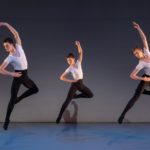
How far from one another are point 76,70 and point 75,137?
4.48ft

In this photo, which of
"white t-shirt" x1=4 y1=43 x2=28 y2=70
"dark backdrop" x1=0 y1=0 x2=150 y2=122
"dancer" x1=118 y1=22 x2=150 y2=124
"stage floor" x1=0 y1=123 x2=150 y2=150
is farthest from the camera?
"dark backdrop" x1=0 y1=0 x2=150 y2=122

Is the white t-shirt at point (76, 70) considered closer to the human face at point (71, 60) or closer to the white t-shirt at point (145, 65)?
the human face at point (71, 60)

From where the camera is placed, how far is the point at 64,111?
7.11 meters

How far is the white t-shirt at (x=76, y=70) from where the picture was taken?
21.7 feet

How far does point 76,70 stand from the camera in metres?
6.62

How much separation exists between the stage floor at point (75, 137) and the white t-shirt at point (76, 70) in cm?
Result: 95

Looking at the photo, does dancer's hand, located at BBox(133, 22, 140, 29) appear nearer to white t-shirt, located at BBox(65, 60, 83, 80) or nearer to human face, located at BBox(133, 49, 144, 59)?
human face, located at BBox(133, 49, 144, 59)

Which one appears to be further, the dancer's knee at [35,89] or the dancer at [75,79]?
the dancer at [75,79]

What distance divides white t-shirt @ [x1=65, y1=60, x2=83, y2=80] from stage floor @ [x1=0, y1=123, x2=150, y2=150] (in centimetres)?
95

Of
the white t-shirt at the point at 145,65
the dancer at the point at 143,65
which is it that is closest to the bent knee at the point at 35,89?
the dancer at the point at 143,65

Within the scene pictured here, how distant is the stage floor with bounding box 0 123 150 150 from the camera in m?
5.18

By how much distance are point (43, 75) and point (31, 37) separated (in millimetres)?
775

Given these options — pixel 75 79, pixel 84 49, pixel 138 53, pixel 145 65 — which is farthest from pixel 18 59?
pixel 145 65

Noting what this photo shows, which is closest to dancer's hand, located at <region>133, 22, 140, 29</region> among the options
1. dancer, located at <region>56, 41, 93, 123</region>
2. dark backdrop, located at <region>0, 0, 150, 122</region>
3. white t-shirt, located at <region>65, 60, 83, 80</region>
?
dark backdrop, located at <region>0, 0, 150, 122</region>
